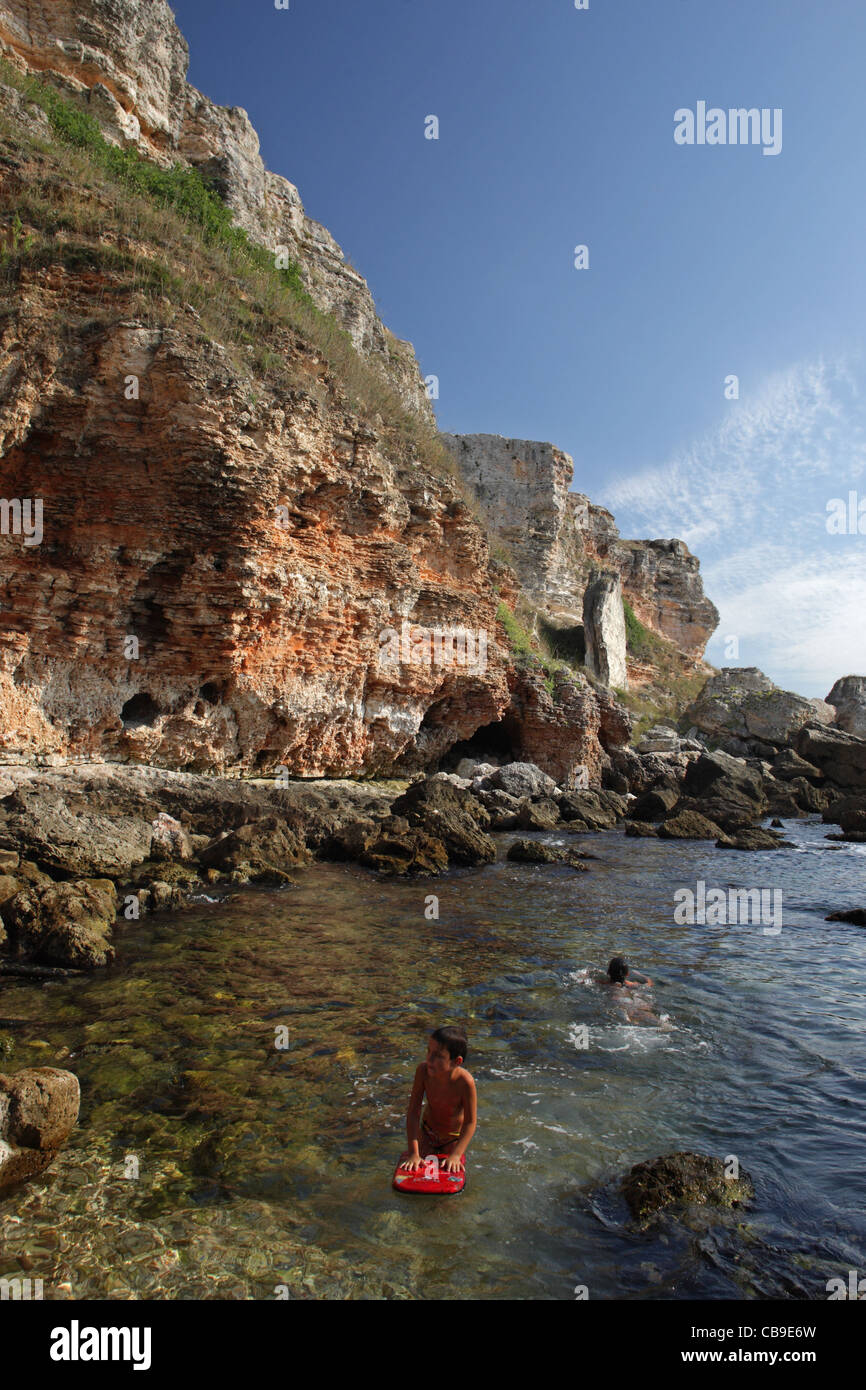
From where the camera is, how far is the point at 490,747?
2906cm

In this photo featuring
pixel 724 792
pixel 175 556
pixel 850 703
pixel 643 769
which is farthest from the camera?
pixel 850 703

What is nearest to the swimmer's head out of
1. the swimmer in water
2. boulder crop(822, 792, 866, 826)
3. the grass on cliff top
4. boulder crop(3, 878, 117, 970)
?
the swimmer in water

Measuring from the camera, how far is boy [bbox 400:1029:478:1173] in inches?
166

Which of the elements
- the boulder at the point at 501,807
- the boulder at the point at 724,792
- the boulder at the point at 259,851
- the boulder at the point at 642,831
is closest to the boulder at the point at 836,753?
the boulder at the point at 724,792

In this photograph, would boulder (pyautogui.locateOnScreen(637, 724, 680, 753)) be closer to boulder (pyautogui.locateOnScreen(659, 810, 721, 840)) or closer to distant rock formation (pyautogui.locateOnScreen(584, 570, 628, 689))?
distant rock formation (pyautogui.locateOnScreen(584, 570, 628, 689))

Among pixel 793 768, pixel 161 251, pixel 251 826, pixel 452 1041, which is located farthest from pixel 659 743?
pixel 452 1041

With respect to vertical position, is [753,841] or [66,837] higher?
[66,837]

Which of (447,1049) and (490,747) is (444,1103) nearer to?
(447,1049)

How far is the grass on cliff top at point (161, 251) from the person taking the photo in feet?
49.3

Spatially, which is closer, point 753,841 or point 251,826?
point 251,826

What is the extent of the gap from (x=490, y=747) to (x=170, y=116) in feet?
84.2

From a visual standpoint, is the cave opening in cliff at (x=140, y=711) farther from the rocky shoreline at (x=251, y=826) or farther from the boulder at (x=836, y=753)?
the boulder at (x=836, y=753)
